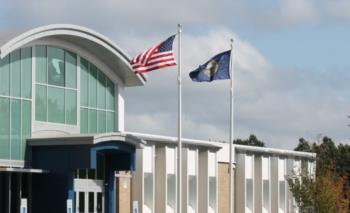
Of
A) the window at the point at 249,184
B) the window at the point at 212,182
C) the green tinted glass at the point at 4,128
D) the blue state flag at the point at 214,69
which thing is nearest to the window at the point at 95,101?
the green tinted glass at the point at 4,128

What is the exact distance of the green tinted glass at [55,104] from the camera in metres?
40.2

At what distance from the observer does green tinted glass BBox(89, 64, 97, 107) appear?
42625 millimetres

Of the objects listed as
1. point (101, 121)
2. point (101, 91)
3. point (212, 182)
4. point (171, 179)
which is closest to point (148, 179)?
point (171, 179)

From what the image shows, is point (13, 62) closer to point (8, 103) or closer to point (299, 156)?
point (8, 103)

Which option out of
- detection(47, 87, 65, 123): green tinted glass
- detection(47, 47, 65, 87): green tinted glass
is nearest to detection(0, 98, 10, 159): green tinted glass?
detection(47, 87, 65, 123): green tinted glass

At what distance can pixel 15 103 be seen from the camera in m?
38.6

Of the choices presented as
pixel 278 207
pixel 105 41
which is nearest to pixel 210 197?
pixel 278 207

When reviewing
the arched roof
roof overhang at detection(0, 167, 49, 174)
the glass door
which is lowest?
the glass door

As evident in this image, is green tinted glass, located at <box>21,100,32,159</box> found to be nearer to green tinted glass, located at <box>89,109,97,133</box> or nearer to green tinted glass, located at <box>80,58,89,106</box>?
green tinted glass, located at <box>80,58,89,106</box>

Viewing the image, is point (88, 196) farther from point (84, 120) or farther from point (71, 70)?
point (71, 70)

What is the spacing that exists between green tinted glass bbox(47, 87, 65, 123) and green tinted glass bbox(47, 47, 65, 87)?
0.34 metres

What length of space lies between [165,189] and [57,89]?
317 inches

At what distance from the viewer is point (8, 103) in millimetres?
38156

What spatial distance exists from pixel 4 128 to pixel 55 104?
322 centimetres
